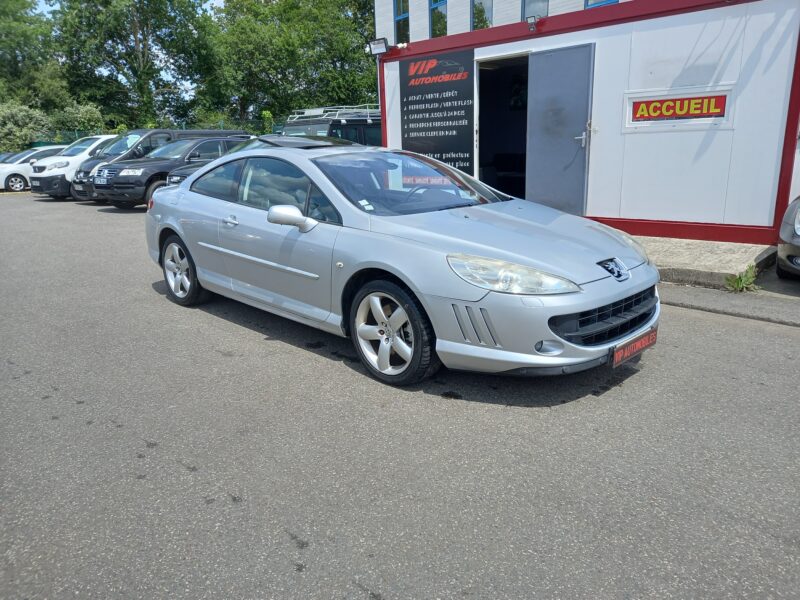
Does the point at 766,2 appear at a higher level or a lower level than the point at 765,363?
higher

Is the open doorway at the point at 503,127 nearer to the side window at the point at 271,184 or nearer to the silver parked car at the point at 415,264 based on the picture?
the silver parked car at the point at 415,264

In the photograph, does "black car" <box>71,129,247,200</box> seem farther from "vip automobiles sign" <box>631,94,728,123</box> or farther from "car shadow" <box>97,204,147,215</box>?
"vip automobiles sign" <box>631,94,728,123</box>

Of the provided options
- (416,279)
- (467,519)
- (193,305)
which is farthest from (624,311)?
(193,305)

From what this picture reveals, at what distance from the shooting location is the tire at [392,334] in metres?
3.78

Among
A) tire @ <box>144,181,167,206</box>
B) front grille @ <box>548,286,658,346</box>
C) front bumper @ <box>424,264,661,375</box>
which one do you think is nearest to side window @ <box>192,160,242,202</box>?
front bumper @ <box>424,264,661,375</box>

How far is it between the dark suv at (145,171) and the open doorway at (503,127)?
20.4 feet

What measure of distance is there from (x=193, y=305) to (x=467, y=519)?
4.13 meters

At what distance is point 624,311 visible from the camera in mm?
3779

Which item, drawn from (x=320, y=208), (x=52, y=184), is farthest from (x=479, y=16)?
(x=320, y=208)

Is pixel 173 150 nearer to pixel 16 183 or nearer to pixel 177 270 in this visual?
pixel 177 270

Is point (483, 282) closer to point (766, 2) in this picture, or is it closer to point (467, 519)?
point (467, 519)

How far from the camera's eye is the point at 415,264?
3.72 metres

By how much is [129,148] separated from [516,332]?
14.1 m

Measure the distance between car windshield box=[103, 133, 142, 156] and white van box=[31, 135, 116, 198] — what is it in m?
1.40
